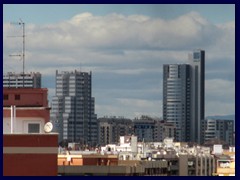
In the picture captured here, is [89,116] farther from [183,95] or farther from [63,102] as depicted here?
[183,95]

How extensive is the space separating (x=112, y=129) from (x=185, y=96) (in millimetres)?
3460

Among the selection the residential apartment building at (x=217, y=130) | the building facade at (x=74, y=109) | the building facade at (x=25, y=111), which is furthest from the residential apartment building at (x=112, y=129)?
the building facade at (x=25, y=111)

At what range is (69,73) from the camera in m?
37.9

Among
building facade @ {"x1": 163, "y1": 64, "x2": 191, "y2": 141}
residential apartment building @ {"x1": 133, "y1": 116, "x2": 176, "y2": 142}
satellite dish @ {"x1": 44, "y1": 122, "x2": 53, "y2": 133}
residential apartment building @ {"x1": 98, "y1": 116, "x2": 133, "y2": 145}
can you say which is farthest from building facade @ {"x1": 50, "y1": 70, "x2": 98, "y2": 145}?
satellite dish @ {"x1": 44, "y1": 122, "x2": 53, "y2": 133}

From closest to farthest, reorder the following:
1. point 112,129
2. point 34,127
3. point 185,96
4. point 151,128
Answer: point 34,127 → point 112,129 → point 185,96 → point 151,128

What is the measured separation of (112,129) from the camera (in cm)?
3947

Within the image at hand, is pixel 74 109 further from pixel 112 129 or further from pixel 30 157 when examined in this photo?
pixel 30 157

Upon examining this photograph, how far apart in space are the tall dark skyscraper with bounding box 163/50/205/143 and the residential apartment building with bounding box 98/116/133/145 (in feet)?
5.15

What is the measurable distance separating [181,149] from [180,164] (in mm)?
7481

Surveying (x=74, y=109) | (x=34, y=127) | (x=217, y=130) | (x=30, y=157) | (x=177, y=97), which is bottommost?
(x=217, y=130)

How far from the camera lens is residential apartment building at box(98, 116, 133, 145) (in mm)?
38438

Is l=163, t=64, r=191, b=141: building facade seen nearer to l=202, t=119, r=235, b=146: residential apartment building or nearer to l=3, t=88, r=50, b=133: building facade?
l=202, t=119, r=235, b=146: residential apartment building

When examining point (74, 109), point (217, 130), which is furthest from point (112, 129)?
point (217, 130)

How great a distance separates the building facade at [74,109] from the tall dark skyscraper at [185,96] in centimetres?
265
